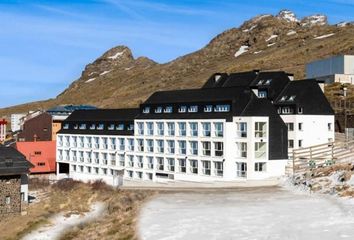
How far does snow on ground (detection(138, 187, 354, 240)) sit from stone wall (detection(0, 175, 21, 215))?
1347 centimetres

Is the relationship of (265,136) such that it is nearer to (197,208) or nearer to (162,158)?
(162,158)

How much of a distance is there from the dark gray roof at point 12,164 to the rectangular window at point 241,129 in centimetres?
2323

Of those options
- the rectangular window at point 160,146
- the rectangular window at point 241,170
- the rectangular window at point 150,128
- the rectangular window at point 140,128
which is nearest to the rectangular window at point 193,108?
the rectangular window at point 160,146

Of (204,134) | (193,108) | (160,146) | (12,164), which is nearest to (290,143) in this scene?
(204,134)

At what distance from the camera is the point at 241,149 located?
56469 millimetres

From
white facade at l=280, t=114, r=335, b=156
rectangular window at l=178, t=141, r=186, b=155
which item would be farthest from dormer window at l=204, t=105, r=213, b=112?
white facade at l=280, t=114, r=335, b=156

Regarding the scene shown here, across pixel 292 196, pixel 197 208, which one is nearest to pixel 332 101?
pixel 292 196

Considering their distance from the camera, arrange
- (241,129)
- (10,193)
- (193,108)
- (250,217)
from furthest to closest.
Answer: (193,108)
(241,129)
(10,193)
(250,217)

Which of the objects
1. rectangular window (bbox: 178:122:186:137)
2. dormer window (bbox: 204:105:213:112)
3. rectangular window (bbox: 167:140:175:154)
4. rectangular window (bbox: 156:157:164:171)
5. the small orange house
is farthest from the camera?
the small orange house

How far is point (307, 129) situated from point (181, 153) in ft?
53.9

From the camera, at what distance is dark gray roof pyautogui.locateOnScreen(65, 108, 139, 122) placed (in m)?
75.8

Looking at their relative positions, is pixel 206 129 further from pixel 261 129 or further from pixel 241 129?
pixel 261 129

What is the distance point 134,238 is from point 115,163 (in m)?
45.3

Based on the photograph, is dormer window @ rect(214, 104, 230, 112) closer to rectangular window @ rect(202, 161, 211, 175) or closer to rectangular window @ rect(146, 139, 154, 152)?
rectangular window @ rect(202, 161, 211, 175)
